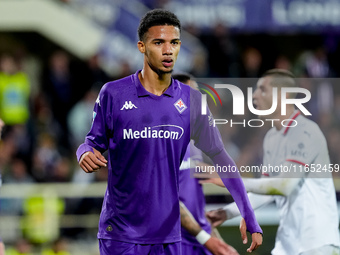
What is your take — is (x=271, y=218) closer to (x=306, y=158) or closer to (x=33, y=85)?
(x=306, y=158)

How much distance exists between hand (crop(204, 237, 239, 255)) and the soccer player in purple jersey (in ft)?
2.90

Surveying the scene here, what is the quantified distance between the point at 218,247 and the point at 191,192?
1.70 feet

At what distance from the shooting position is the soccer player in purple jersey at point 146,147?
448cm

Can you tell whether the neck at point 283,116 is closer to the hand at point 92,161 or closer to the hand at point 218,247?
the hand at point 218,247

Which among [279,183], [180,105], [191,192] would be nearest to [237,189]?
[180,105]

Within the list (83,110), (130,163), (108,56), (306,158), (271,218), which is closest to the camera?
(130,163)

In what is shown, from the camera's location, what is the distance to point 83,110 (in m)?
11.4

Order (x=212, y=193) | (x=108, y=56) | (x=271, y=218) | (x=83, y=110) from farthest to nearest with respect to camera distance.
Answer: (x=108, y=56), (x=83, y=110), (x=212, y=193), (x=271, y=218)

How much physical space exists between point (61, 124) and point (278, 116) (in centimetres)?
671

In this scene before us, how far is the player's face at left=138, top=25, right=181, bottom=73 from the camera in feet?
14.7

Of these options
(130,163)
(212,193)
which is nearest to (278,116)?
(130,163)

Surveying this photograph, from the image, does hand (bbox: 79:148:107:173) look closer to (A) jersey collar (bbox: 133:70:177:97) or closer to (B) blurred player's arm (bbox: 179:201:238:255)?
(A) jersey collar (bbox: 133:70:177:97)

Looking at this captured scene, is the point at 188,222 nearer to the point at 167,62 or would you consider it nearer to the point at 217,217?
the point at 217,217

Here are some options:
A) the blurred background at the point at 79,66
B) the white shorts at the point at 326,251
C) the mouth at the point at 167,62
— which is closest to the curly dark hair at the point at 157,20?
the mouth at the point at 167,62
